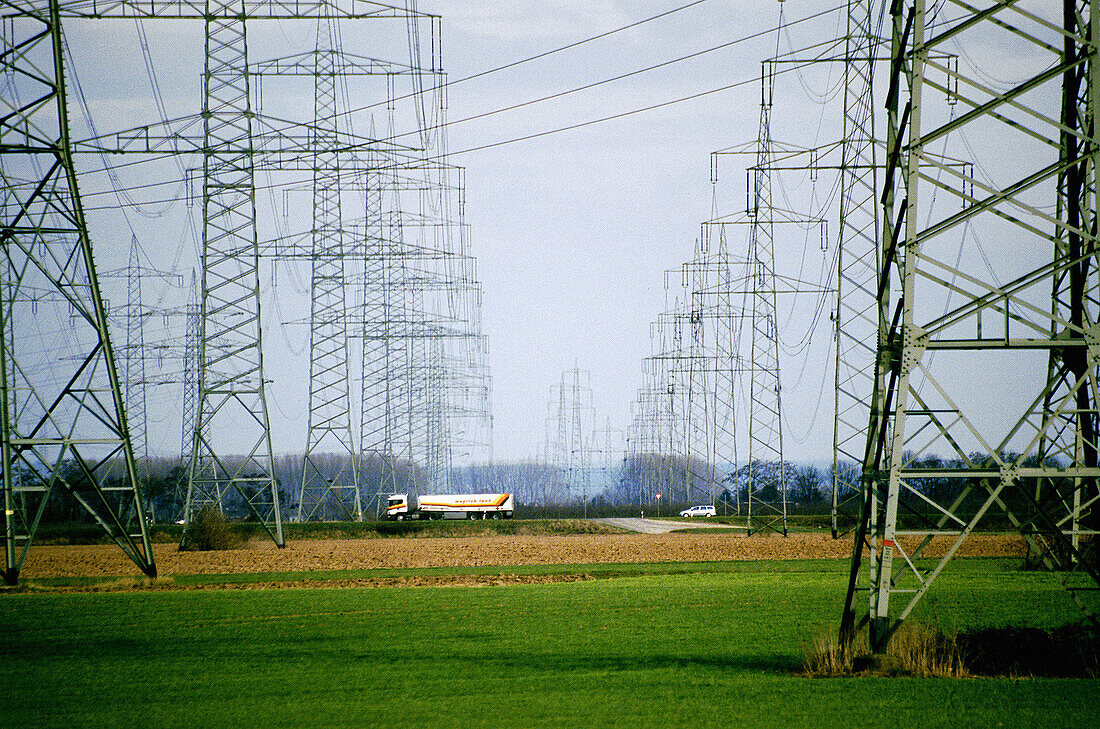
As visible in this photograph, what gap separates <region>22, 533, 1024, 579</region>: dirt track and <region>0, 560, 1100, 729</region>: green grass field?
31.0ft

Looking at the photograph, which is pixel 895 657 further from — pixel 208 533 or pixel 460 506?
pixel 460 506

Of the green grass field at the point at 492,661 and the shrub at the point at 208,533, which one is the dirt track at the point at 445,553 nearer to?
the shrub at the point at 208,533

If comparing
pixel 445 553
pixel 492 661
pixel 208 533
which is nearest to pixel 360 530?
pixel 208 533

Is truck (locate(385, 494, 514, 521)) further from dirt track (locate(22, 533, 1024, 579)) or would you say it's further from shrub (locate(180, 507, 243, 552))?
shrub (locate(180, 507, 243, 552))

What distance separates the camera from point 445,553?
4322 cm

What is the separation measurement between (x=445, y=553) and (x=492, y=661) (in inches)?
1103

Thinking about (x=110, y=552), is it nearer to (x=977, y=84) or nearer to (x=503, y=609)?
(x=503, y=609)

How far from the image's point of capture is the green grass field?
11633 millimetres

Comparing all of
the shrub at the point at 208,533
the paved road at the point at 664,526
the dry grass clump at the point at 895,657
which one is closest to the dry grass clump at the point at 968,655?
the dry grass clump at the point at 895,657

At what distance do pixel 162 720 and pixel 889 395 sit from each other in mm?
10231

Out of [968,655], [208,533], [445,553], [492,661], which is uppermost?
[968,655]

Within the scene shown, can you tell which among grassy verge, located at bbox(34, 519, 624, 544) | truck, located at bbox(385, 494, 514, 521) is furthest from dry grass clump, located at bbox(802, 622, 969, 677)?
truck, located at bbox(385, 494, 514, 521)

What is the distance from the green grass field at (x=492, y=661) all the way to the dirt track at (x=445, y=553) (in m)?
9.46

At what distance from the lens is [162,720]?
11742 millimetres
